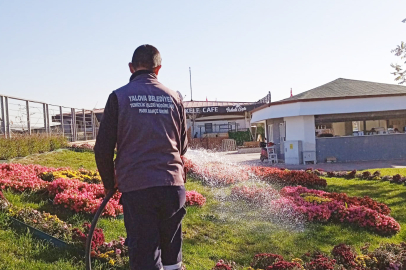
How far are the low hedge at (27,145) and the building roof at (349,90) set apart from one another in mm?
11773

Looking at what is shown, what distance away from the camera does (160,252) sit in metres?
3.00

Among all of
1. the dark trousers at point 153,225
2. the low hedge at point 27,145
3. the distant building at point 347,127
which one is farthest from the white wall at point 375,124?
the dark trousers at point 153,225

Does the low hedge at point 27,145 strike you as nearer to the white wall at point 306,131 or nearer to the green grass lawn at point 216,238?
the green grass lawn at point 216,238

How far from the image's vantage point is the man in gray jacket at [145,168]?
2.90 metres

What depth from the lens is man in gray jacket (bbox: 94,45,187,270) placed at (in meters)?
2.90

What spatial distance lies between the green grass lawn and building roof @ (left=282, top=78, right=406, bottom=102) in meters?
13.3

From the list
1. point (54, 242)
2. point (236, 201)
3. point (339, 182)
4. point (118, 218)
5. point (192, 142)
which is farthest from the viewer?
point (192, 142)

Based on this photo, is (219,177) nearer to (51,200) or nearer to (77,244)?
(51,200)

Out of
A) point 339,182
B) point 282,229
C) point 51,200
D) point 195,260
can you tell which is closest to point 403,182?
point 339,182

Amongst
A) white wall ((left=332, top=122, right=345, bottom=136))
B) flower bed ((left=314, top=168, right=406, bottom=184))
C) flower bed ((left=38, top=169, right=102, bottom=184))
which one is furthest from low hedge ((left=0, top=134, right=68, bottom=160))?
white wall ((left=332, top=122, right=345, bottom=136))

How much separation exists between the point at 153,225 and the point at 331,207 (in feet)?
20.9

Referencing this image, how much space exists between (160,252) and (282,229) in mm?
4800

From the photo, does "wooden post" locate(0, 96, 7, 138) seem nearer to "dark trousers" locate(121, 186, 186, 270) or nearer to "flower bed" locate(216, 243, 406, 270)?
"flower bed" locate(216, 243, 406, 270)

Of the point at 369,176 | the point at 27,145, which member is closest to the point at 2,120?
the point at 27,145
